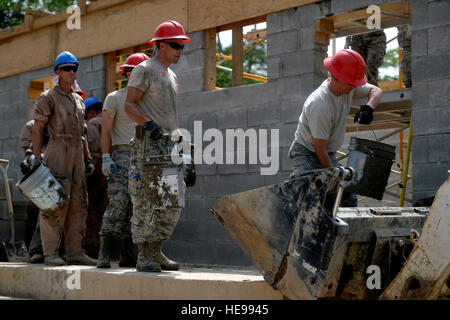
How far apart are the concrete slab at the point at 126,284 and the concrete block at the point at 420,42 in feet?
8.52

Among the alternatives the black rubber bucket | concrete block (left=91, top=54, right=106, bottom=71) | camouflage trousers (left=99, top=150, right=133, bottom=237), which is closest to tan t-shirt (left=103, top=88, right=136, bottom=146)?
camouflage trousers (left=99, top=150, right=133, bottom=237)

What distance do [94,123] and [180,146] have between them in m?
2.91

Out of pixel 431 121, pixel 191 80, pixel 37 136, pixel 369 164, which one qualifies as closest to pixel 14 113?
pixel 191 80

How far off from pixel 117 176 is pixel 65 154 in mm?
658

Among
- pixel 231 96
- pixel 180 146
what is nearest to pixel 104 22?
pixel 231 96

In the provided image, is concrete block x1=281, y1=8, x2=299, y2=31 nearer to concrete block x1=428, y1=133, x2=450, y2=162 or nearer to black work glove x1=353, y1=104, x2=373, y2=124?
concrete block x1=428, y1=133, x2=450, y2=162

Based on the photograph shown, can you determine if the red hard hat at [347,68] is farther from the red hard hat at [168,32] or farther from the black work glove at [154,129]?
the black work glove at [154,129]

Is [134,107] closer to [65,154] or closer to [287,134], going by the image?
[65,154]

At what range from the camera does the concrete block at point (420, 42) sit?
6.13 metres
